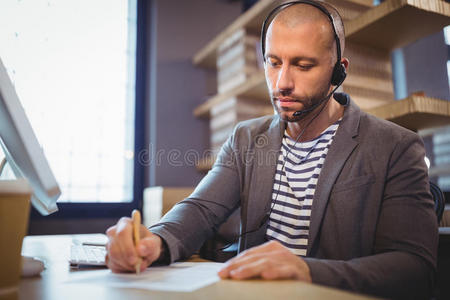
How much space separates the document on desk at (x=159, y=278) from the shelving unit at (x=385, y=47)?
3.26ft

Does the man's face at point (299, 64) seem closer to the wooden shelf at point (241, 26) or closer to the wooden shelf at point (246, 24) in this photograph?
the wooden shelf at point (246, 24)

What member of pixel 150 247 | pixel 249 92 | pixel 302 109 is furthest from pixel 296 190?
pixel 249 92

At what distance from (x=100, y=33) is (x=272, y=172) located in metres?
2.11

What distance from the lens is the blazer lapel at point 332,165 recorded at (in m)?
0.94

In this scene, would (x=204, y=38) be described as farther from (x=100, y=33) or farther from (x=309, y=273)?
(x=309, y=273)

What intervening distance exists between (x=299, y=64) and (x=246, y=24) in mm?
1355

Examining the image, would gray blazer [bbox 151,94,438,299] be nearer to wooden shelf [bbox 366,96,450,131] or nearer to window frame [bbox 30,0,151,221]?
wooden shelf [bbox 366,96,450,131]

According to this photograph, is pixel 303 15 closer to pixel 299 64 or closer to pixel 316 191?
pixel 299 64

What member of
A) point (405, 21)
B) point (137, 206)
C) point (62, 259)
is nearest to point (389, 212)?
point (62, 259)

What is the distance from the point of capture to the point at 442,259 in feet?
2.83

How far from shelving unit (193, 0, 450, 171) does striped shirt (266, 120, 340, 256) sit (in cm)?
41

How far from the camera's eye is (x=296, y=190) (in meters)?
1.07

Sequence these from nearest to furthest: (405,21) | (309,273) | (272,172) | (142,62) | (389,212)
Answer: (309,273) < (389,212) < (272,172) < (405,21) < (142,62)

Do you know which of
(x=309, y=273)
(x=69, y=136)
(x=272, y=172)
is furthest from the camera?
(x=69, y=136)
